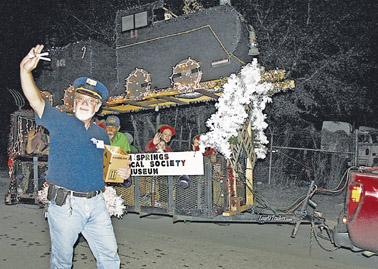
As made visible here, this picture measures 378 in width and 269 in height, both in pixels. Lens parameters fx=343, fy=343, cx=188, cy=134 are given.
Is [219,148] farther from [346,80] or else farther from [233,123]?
[346,80]

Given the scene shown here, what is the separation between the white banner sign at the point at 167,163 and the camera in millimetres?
4863

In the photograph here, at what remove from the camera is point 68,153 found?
294 cm

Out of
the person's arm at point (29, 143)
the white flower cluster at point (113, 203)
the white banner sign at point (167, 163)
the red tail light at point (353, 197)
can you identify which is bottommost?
the white flower cluster at point (113, 203)

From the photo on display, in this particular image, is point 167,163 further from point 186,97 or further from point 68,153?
point 68,153

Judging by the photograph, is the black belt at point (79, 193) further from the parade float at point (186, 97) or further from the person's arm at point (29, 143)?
the person's arm at point (29, 143)

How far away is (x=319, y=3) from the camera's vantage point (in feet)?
40.2

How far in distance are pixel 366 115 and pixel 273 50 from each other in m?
14.0

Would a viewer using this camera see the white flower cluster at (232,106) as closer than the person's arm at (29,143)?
Yes

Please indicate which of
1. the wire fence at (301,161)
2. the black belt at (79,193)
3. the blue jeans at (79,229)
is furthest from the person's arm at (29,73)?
the wire fence at (301,161)

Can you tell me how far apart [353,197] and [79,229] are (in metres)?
3.08

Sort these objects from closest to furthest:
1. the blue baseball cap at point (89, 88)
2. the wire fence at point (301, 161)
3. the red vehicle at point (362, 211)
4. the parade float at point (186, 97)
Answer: the blue baseball cap at point (89, 88)
the red vehicle at point (362, 211)
the parade float at point (186, 97)
the wire fence at point (301, 161)

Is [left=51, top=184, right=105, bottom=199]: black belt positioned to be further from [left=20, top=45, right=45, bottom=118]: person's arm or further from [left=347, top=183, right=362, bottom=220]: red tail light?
[left=347, top=183, right=362, bottom=220]: red tail light

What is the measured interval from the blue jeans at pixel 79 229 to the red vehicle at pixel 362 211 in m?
2.75

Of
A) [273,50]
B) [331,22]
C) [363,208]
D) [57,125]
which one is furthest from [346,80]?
[57,125]
